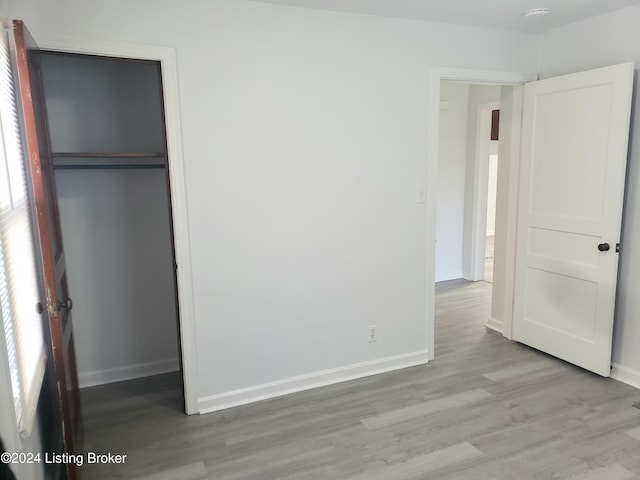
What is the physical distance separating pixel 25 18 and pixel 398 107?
220 cm

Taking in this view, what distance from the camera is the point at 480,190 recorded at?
5.82m

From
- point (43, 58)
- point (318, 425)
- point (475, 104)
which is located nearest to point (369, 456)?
point (318, 425)

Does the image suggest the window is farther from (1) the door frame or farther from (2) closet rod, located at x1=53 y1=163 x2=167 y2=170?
(1) the door frame

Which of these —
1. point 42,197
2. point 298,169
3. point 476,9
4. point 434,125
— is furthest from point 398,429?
point 476,9

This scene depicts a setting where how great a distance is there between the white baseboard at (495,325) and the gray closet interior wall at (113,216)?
110 inches

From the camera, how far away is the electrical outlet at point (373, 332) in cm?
335

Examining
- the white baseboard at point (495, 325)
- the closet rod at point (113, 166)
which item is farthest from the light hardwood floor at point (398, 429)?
the closet rod at point (113, 166)

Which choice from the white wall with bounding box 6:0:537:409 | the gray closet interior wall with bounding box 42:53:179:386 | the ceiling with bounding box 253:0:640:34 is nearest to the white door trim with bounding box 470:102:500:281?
the white wall with bounding box 6:0:537:409

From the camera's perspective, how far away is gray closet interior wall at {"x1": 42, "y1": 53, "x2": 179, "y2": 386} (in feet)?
10.0

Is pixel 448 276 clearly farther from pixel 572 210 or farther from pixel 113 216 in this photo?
pixel 113 216

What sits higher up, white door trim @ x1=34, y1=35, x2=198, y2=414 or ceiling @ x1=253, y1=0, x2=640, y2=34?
ceiling @ x1=253, y1=0, x2=640, y2=34

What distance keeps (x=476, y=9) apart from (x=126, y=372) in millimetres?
3467

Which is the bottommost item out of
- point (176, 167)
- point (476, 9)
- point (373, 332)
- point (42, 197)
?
point (373, 332)

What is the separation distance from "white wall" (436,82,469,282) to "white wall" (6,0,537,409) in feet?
7.13
